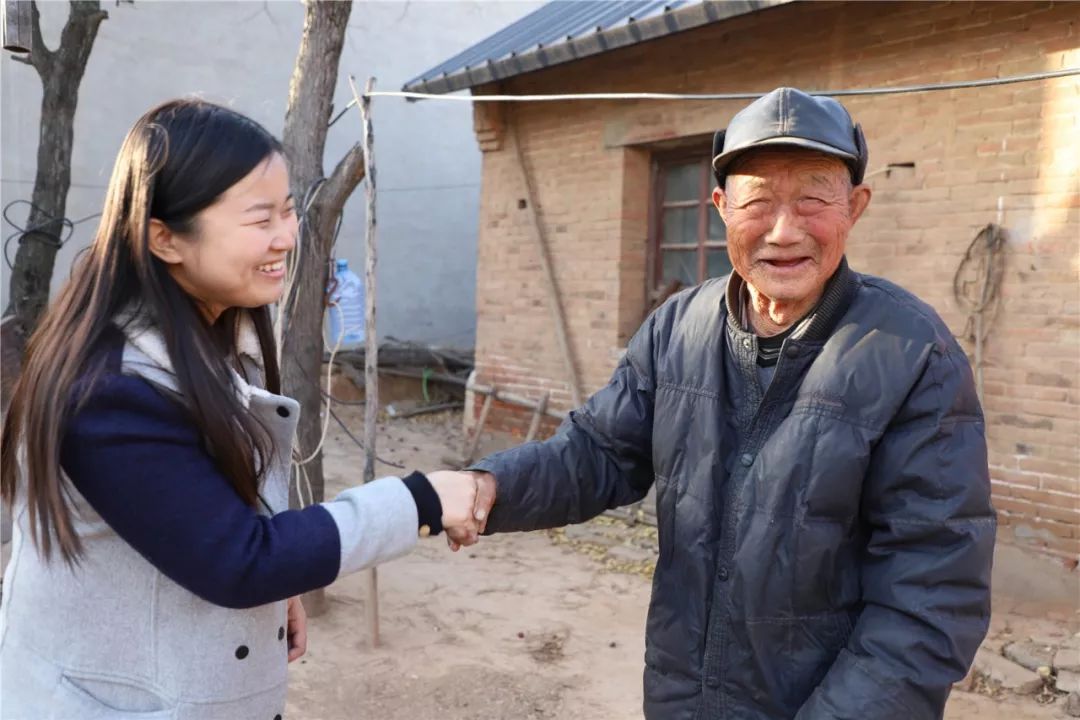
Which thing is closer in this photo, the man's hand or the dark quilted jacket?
the dark quilted jacket

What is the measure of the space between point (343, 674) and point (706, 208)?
437 cm

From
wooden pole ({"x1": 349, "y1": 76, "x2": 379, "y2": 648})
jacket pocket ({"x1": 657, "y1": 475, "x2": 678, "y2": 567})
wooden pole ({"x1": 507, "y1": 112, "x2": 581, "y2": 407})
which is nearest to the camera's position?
jacket pocket ({"x1": 657, "y1": 475, "x2": 678, "y2": 567})

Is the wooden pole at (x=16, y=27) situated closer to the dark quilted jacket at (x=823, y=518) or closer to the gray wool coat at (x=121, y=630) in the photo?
the gray wool coat at (x=121, y=630)

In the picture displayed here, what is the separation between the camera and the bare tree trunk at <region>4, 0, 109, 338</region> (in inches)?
302

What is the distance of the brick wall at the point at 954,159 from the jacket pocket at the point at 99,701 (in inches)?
192

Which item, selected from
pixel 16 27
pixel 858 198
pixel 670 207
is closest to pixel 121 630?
pixel 858 198

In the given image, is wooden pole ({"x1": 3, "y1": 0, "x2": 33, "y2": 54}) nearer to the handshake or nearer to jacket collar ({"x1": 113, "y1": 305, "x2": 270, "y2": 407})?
jacket collar ({"x1": 113, "y1": 305, "x2": 270, "y2": 407})

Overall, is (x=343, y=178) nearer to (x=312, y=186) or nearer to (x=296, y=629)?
(x=312, y=186)

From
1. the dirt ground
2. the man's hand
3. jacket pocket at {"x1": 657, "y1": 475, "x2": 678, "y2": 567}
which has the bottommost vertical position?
the dirt ground

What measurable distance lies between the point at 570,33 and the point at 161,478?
600cm

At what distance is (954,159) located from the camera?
523cm

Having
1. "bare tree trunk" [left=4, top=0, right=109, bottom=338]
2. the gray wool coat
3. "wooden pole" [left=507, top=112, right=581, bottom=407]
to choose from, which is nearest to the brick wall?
"wooden pole" [left=507, top=112, right=581, bottom=407]

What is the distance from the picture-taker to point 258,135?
62.6 inches

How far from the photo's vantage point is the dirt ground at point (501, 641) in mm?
4164
